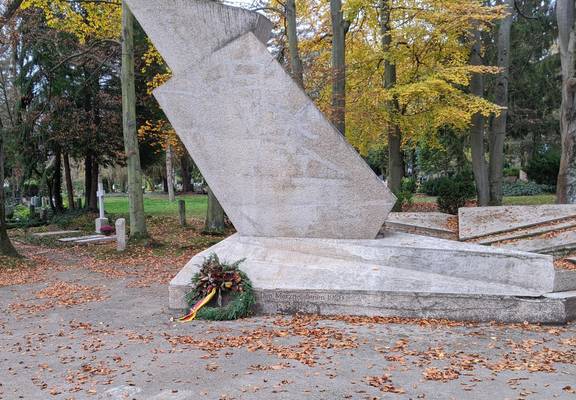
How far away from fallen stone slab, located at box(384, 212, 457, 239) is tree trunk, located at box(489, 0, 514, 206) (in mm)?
5041

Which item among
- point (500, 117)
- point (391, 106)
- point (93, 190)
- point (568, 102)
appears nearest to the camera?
point (568, 102)

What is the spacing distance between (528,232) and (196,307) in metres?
10.7

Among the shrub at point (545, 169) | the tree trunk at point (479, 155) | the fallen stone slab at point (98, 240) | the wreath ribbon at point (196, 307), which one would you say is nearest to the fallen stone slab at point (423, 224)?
the tree trunk at point (479, 155)

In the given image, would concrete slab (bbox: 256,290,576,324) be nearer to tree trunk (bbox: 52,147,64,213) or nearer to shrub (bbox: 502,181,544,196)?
tree trunk (bbox: 52,147,64,213)

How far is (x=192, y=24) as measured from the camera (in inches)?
343

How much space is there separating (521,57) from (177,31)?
27053 millimetres

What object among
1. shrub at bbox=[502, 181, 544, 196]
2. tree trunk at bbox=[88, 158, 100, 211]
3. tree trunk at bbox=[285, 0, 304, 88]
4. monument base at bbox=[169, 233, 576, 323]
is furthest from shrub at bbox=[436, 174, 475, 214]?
tree trunk at bbox=[88, 158, 100, 211]

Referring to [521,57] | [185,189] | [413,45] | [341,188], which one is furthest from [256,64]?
[185,189]

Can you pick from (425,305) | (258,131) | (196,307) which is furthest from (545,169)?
(196,307)

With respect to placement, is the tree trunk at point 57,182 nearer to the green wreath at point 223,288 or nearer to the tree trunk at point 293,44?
the tree trunk at point 293,44

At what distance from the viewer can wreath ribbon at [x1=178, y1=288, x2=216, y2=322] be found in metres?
7.91

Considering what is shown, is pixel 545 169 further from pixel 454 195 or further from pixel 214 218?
pixel 214 218

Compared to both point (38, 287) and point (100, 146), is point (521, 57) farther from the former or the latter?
point (38, 287)

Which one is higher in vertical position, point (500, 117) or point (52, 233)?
point (500, 117)
